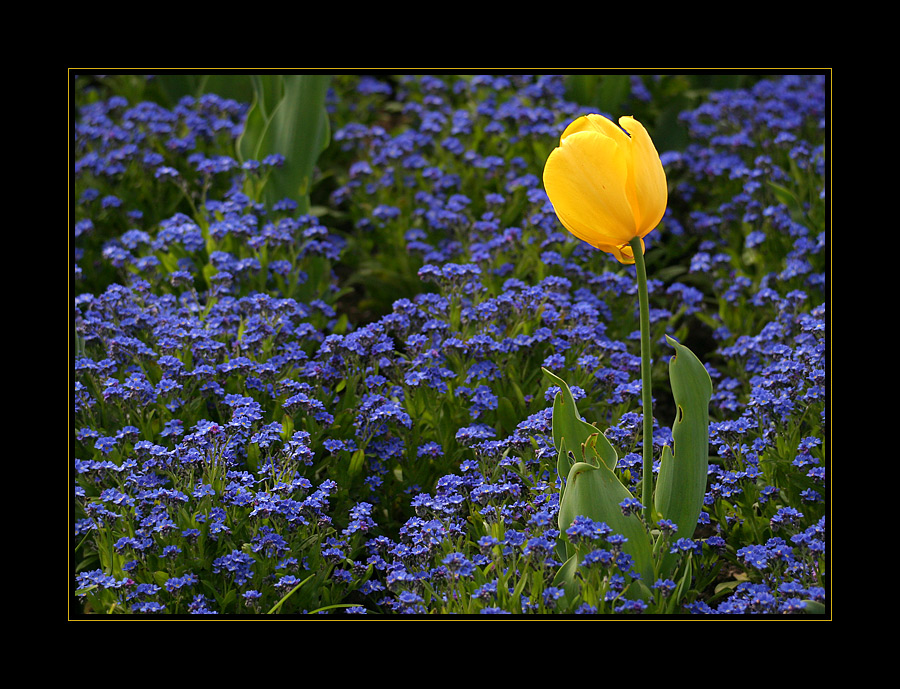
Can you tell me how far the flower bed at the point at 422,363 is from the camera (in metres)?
2.08

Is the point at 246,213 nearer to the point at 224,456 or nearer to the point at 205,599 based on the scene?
the point at 224,456

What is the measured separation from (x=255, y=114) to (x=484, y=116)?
105 centimetres

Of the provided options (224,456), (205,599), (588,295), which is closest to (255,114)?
(588,295)

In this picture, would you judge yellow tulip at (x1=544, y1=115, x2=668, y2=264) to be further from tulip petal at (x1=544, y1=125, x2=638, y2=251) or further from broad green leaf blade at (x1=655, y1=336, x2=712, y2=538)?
broad green leaf blade at (x1=655, y1=336, x2=712, y2=538)

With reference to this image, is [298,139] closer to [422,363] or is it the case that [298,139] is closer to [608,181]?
[422,363]

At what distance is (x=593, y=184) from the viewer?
166cm

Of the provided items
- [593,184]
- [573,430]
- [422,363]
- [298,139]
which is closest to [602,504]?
[573,430]

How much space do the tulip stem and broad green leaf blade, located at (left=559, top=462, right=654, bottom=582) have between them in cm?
6

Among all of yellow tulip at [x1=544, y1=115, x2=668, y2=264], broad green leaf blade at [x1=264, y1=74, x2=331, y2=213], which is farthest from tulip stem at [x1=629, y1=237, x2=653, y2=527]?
broad green leaf blade at [x1=264, y1=74, x2=331, y2=213]

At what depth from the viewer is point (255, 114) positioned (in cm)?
354

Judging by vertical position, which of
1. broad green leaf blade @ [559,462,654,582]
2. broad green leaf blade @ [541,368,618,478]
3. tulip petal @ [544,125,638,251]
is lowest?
broad green leaf blade @ [559,462,654,582]

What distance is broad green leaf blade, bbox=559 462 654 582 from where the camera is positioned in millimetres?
1798

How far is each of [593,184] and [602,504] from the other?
0.63 metres

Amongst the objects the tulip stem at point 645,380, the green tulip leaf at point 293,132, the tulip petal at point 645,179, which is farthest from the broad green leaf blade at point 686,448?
the green tulip leaf at point 293,132
